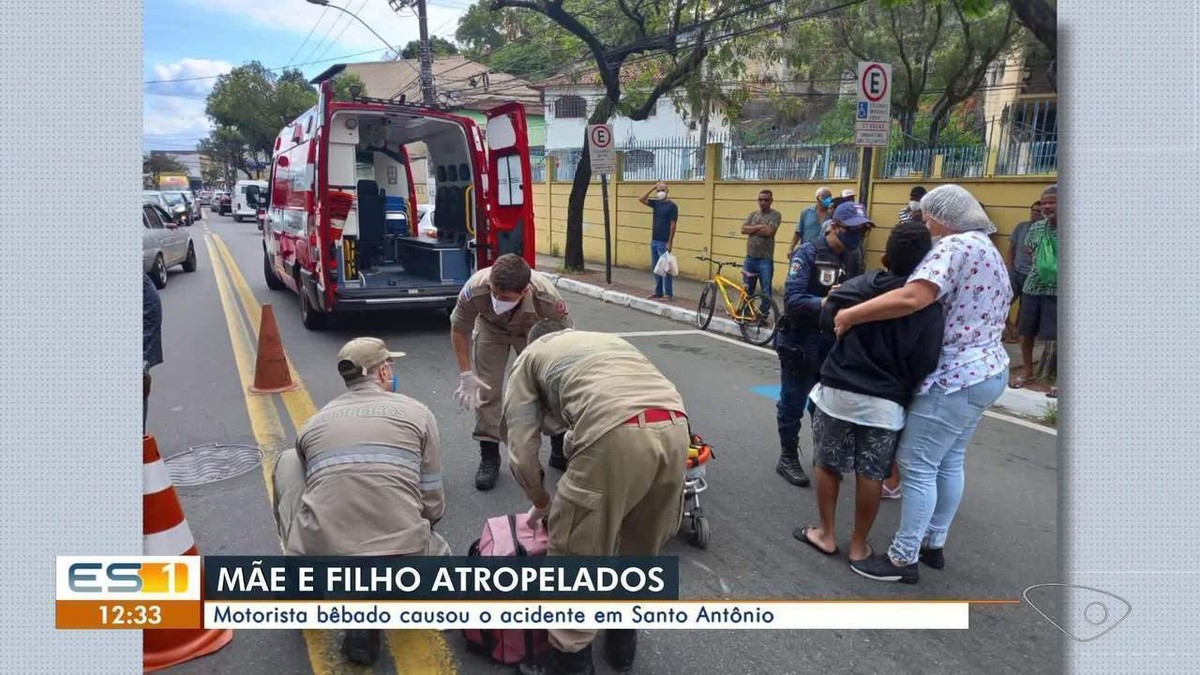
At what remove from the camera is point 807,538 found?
365cm

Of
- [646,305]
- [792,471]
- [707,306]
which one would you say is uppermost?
[707,306]

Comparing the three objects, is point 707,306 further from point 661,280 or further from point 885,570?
point 885,570

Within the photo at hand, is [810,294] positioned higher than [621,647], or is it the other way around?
[810,294]

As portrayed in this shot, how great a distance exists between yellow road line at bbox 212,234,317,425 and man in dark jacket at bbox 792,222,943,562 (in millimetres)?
3066

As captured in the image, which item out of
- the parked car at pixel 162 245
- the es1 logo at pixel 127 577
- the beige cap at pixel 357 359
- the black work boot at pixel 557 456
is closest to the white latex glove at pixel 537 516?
the beige cap at pixel 357 359

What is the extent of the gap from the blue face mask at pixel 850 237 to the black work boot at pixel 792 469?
1.28 m

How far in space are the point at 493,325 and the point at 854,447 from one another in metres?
2.06

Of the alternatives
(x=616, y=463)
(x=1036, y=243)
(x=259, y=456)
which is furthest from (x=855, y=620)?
(x=1036, y=243)

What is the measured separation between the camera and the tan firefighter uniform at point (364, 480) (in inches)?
101

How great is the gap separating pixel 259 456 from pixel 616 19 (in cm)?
1185

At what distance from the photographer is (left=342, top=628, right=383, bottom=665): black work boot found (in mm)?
2672

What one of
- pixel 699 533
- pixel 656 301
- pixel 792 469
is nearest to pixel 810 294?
pixel 792 469

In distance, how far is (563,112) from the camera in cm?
3741

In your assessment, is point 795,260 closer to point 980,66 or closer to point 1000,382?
point 1000,382
